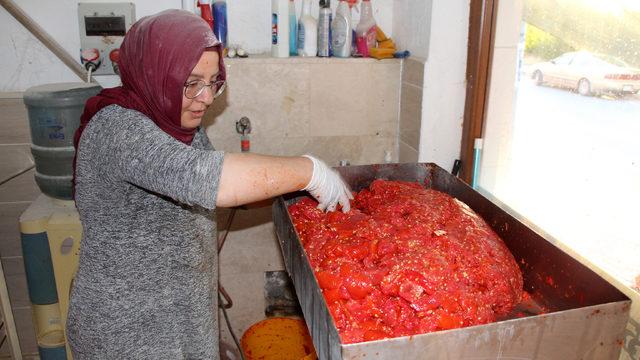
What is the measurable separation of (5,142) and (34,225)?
66cm

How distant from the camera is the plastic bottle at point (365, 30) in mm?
2344

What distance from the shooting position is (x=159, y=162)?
1.02 meters

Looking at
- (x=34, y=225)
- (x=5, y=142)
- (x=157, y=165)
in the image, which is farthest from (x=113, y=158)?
(x=5, y=142)

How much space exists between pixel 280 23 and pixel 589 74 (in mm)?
1328

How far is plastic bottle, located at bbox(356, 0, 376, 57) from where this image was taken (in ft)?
7.69

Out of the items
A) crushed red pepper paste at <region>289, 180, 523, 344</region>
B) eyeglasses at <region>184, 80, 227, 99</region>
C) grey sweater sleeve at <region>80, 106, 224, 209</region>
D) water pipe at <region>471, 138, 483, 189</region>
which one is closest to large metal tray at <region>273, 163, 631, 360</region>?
crushed red pepper paste at <region>289, 180, 523, 344</region>

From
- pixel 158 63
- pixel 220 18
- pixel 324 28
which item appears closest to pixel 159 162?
pixel 158 63

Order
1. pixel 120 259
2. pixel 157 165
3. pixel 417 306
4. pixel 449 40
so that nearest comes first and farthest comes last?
pixel 157 165 < pixel 417 306 < pixel 120 259 < pixel 449 40

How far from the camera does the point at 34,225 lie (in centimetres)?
196

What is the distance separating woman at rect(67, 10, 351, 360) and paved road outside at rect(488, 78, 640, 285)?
0.81 meters

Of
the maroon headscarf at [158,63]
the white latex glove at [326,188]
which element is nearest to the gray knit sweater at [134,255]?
the maroon headscarf at [158,63]

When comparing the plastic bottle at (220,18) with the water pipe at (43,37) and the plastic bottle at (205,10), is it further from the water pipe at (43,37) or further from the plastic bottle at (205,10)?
the water pipe at (43,37)

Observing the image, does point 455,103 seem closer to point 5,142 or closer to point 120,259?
point 120,259

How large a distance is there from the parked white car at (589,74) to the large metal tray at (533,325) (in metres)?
0.48
